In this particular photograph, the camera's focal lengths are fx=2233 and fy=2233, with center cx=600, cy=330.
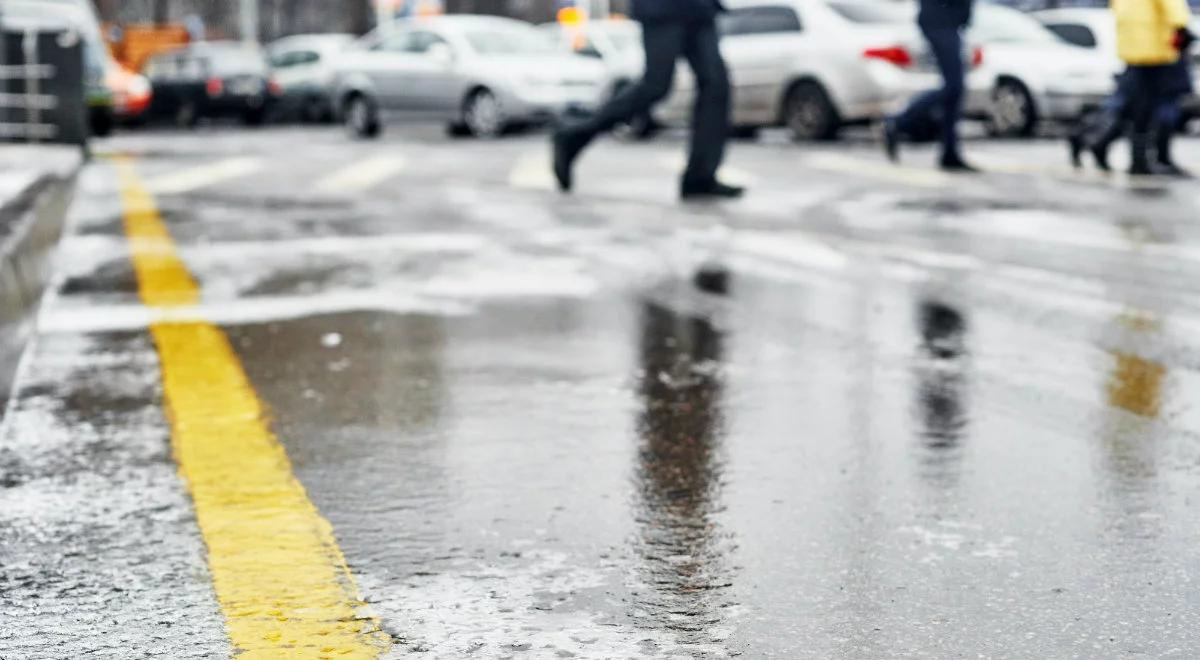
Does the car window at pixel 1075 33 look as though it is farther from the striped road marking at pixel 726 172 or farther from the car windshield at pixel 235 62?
the car windshield at pixel 235 62

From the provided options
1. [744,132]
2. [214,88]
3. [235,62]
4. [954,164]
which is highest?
[954,164]

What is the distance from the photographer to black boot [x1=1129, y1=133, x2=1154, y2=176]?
13602 mm

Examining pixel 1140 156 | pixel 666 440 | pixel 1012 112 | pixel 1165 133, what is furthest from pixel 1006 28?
pixel 666 440

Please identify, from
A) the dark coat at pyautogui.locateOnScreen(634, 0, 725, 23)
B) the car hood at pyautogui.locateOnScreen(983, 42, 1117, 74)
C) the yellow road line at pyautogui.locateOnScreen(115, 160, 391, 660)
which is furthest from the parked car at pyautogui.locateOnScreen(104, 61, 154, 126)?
the yellow road line at pyautogui.locateOnScreen(115, 160, 391, 660)

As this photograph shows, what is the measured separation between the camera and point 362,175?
49.9ft

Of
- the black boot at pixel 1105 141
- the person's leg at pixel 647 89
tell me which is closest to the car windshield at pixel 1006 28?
the black boot at pixel 1105 141

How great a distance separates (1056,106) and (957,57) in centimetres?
683

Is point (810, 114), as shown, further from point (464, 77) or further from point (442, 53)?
point (442, 53)

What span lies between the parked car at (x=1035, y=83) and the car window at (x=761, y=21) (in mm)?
1815

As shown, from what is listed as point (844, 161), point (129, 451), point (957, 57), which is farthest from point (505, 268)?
point (844, 161)

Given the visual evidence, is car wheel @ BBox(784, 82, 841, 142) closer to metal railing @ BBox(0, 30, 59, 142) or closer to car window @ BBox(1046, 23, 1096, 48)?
car window @ BBox(1046, 23, 1096, 48)

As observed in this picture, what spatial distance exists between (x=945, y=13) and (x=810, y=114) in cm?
622

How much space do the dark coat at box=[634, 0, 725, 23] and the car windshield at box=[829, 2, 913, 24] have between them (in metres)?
9.18

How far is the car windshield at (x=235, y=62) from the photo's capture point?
3472 centimetres
